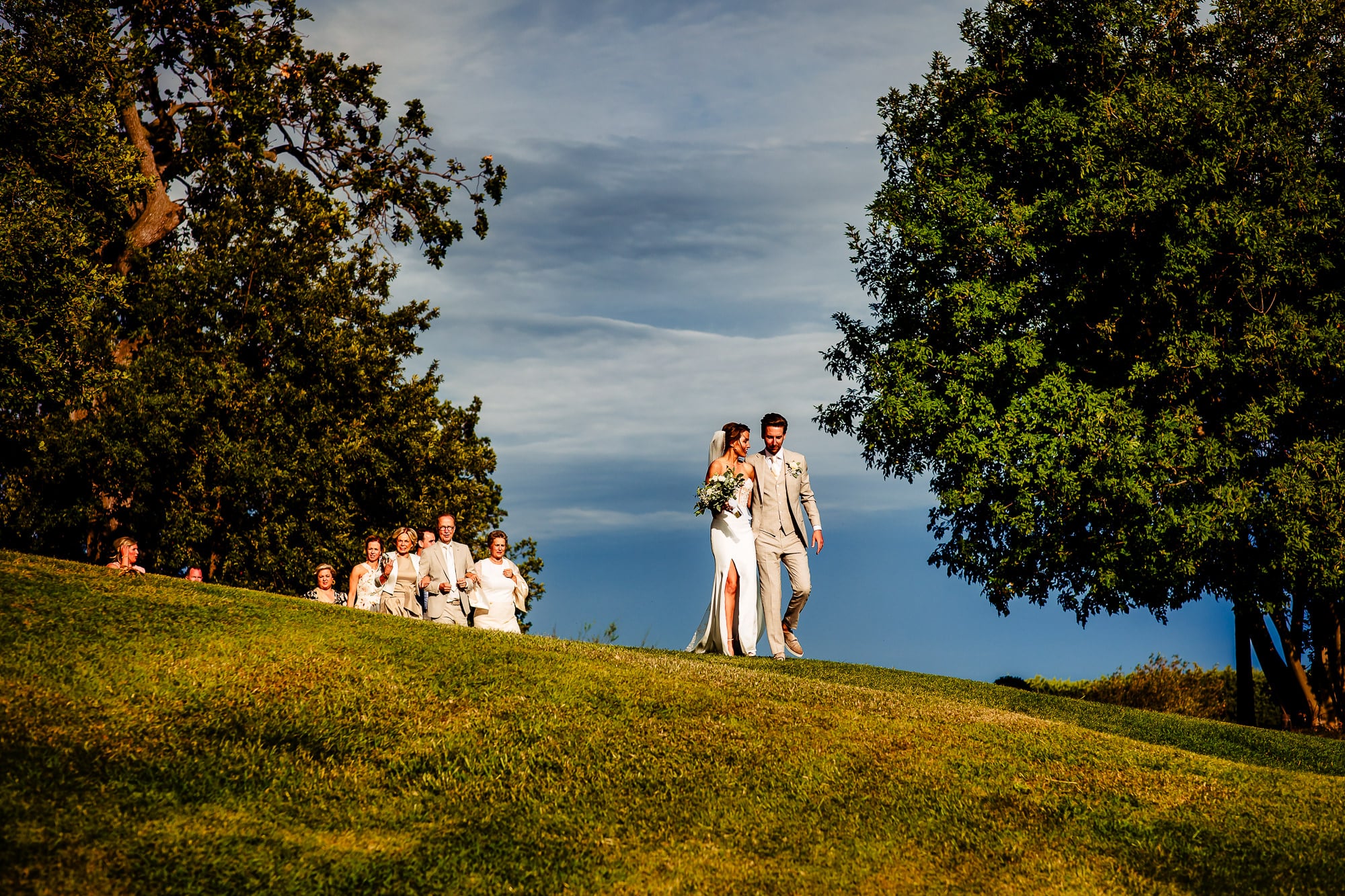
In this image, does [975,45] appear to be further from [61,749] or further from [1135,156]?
[61,749]

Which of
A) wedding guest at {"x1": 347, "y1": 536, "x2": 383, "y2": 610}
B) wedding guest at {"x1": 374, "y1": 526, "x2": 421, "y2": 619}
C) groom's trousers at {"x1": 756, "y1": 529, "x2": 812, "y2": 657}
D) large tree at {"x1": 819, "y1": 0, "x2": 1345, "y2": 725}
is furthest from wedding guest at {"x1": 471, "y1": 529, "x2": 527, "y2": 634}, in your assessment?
large tree at {"x1": 819, "y1": 0, "x2": 1345, "y2": 725}

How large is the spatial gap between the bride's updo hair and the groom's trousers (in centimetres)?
152

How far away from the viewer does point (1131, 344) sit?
2169 cm

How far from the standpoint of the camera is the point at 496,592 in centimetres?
1764

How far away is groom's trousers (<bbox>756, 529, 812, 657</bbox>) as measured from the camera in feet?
55.2

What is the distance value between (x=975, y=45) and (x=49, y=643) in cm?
2089

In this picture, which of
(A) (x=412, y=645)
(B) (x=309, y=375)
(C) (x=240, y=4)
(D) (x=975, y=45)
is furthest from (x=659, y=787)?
(C) (x=240, y=4)

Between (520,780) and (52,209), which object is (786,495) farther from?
(52,209)

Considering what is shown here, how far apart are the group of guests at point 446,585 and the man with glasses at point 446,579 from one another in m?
0.01

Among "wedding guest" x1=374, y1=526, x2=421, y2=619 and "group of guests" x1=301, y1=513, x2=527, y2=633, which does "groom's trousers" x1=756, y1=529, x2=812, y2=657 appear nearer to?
"group of guests" x1=301, y1=513, x2=527, y2=633

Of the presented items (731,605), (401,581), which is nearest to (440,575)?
(401,581)

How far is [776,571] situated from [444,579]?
217 inches

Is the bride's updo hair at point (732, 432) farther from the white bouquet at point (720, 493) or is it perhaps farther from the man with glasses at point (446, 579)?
the man with glasses at point (446, 579)

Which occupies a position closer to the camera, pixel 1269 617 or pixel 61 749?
pixel 61 749
